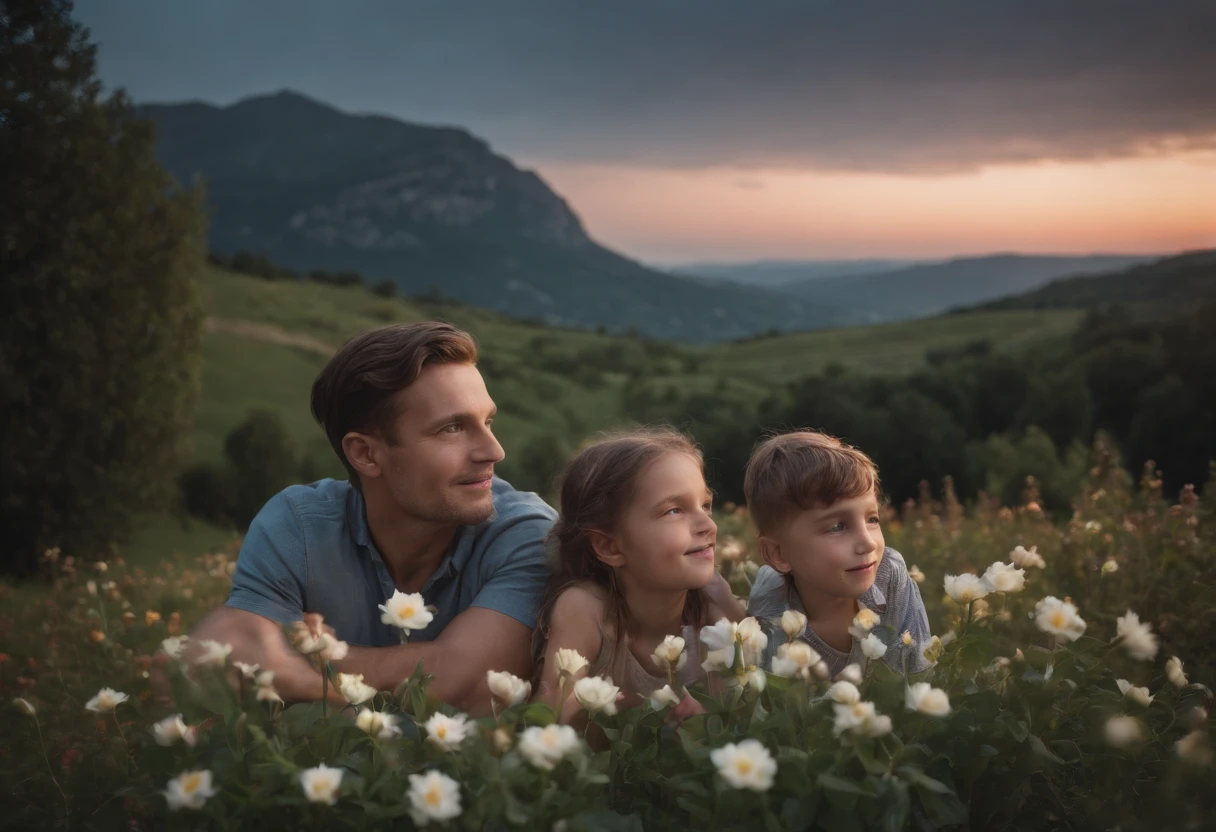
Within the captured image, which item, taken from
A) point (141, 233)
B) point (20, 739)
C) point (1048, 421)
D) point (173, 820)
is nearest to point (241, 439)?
point (141, 233)

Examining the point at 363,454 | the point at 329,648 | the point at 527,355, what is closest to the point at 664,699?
the point at 329,648

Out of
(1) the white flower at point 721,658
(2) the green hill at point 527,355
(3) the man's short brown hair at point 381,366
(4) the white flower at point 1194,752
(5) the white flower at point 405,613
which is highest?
(3) the man's short brown hair at point 381,366

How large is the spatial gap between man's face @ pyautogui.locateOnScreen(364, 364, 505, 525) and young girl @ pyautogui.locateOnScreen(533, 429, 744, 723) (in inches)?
13.7

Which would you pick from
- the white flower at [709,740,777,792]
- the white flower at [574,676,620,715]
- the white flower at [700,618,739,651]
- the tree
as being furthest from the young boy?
the tree

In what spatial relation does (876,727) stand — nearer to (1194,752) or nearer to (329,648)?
(1194,752)

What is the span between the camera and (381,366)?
379 centimetres

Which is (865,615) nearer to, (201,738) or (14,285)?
(201,738)

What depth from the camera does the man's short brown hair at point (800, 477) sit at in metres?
3.49

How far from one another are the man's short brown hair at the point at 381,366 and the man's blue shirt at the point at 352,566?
28 cm

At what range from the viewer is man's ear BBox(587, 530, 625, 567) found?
11.8 feet

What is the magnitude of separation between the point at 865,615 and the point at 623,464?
46.0 inches

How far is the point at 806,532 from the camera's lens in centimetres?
354

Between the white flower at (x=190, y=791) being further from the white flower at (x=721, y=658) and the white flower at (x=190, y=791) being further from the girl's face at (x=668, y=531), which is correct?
the girl's face at (x=668, y=531)

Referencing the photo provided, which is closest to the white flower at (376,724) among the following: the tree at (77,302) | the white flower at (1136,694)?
the white flower at (1136,694)
